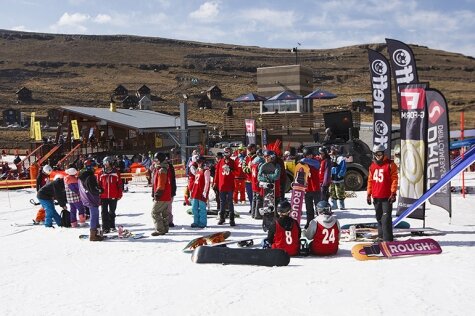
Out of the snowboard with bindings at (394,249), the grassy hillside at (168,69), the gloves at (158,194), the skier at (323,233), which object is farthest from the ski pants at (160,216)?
the grassy hillside at (168,69)

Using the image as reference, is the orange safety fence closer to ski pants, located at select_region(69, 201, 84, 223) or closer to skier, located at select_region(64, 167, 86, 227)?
ski pants, located at select_region(69, 201, 84, 223)

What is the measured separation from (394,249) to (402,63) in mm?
4414

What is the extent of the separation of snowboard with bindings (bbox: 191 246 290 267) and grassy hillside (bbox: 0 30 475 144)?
169 ft

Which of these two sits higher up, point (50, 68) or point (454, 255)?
point (50, 68)

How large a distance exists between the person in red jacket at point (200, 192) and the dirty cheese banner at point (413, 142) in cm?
393

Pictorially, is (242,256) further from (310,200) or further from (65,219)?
(65,219)

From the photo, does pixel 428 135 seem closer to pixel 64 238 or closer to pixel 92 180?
pixel 92 180

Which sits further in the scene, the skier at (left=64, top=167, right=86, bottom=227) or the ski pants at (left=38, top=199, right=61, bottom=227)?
the ski pants at (left=38, top=199, right=61, bottom=227)

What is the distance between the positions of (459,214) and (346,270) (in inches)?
216

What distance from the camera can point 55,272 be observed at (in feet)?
24.1

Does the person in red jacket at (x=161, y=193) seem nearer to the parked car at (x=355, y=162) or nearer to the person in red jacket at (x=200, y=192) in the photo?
the person in red jacket at (x=200, y=192)

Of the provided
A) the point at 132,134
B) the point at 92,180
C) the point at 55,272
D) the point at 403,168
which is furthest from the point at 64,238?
the point at 132,134

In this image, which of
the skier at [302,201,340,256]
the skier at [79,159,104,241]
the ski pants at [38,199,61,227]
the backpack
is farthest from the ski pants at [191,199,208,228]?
the skier at [302,201,340,256]

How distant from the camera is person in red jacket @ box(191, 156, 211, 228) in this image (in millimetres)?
10238
